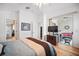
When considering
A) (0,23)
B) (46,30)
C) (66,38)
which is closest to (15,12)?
(0,23)

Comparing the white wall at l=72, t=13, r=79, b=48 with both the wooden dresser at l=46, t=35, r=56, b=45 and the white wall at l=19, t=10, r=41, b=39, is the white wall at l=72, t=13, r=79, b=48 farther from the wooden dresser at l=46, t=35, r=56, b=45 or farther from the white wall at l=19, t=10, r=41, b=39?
the white wall at l=19, t=10, r=41, b=39

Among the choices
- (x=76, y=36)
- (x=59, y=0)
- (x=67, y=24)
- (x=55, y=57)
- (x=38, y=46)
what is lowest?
(x=55, y=57)

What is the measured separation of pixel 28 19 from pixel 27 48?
1.52 feet

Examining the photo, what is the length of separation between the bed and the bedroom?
2.0 inches

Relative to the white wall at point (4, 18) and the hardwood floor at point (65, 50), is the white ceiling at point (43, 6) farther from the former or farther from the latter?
the hardwood floor at point (65, 50)

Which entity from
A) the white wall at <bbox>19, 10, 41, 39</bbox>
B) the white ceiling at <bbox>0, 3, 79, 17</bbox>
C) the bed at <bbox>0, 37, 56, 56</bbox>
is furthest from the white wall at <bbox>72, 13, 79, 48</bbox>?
the white wall at <bbox>19, 10, 41, 39</bbox>

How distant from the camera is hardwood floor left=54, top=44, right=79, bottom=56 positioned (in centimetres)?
194

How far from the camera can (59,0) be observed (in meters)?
2.03

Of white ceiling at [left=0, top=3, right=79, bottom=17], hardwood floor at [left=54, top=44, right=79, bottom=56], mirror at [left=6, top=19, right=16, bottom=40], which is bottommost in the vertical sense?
hardwood floor at [left=54, top=44, right=79, bottom=56]

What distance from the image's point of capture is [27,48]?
1.90m

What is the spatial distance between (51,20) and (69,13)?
30 cm

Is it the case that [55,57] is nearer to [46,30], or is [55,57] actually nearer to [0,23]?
[46,30]

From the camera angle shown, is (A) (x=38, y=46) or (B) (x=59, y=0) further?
(B) (x=59, y=0)

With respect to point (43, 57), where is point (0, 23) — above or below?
above
